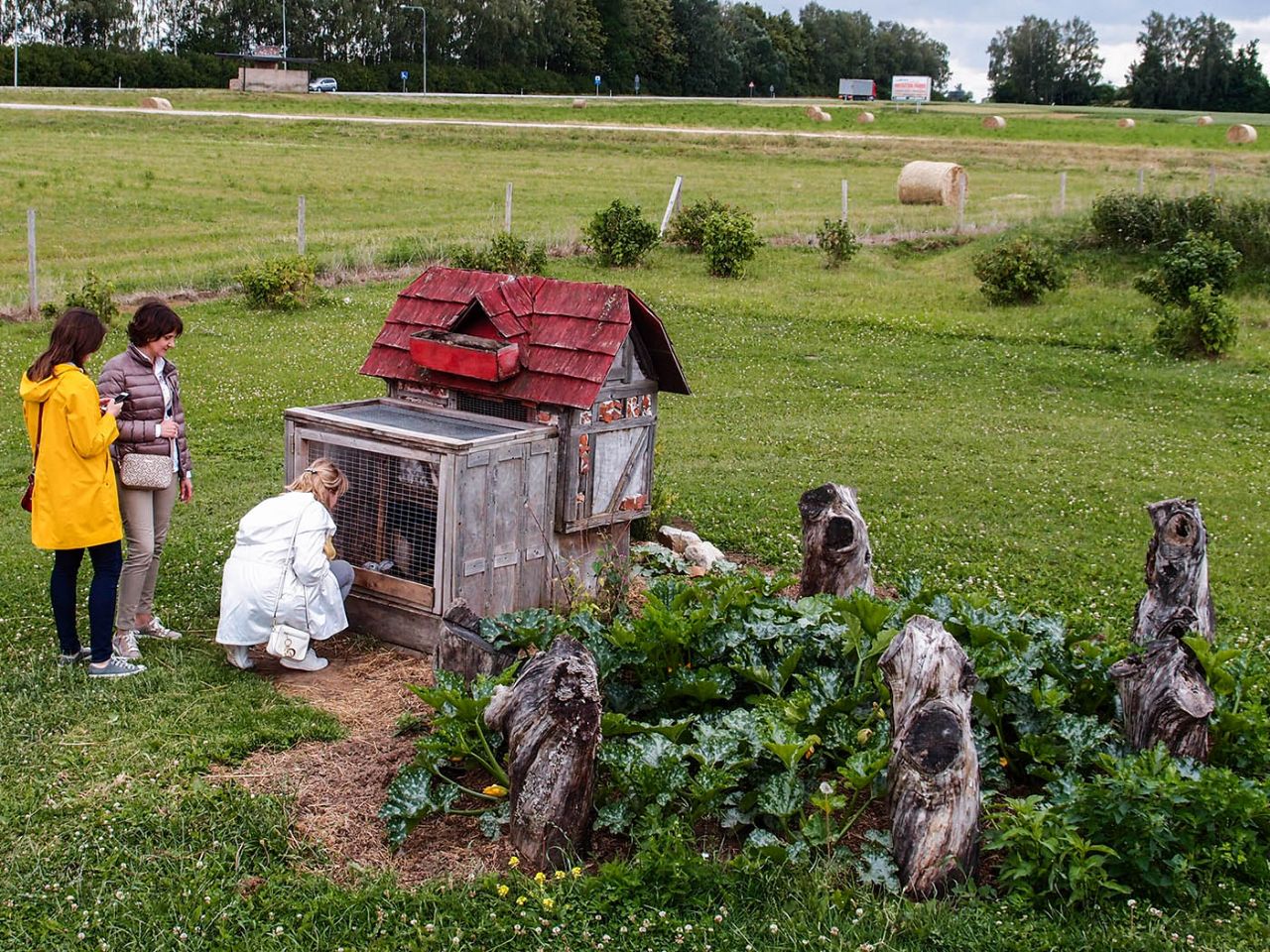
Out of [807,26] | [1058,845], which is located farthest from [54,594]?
[807,26]

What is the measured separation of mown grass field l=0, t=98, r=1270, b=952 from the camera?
5129mm

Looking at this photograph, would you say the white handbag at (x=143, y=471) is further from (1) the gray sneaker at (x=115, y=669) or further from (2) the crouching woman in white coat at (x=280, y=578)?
(1) the gray sneaker at (x=115, y=669)

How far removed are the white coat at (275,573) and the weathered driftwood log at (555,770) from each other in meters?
2.20

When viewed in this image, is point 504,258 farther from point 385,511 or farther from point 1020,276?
point 385,511

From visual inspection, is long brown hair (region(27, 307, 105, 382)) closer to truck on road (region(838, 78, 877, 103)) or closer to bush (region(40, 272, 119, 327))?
bush (region(40, 272, 119, 327))

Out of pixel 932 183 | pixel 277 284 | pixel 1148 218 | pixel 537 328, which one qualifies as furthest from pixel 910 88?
pixel 537 328

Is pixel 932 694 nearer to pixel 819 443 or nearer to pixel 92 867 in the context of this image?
pixel 92 867

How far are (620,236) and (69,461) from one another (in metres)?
16.7

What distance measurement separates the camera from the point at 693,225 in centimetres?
2473

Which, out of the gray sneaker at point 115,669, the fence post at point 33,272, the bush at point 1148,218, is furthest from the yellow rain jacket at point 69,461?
the bush at point 1148,218

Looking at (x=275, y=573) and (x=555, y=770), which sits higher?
(x=275, y=573)

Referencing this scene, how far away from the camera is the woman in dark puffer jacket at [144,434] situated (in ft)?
24.7

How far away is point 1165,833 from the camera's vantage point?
207 inches

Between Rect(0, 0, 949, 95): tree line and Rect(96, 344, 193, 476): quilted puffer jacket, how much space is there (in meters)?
78.9
